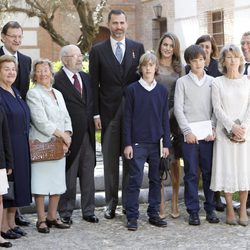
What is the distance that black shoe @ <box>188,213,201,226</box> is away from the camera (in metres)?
6.69

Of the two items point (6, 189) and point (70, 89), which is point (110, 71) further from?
point (6, 189)

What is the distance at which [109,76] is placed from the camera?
6.88 meters

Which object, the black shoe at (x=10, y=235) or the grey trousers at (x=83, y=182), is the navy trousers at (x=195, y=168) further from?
the black shoe at (x=10, y=235)

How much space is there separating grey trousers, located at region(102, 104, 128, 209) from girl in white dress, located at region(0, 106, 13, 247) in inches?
55.6

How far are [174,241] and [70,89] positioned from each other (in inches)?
78.2

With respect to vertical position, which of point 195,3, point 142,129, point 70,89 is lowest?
point 142,129

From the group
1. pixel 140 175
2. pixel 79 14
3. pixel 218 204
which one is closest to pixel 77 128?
pixel 140 175

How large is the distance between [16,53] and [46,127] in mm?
1017

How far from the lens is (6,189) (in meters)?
5.85

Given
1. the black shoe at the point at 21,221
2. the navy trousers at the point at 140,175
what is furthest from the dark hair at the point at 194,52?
the black shoe at the point at 21,221

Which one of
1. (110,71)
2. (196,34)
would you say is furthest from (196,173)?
(196,34)

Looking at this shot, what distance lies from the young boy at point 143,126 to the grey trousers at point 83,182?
0.49 meters

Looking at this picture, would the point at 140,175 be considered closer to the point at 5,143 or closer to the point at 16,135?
the point at 16,135

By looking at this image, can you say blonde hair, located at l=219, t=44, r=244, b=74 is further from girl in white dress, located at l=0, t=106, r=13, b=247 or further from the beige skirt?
the beige skirt
